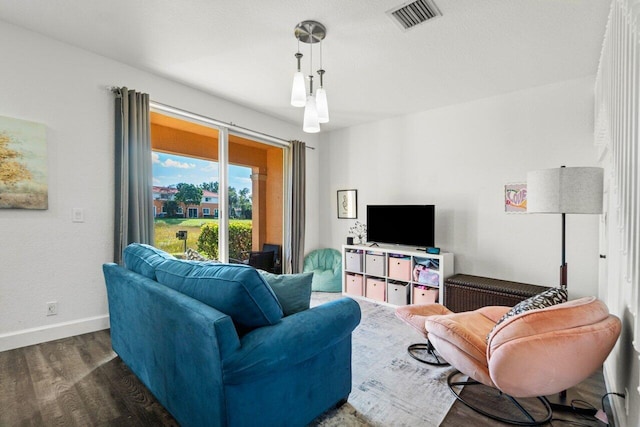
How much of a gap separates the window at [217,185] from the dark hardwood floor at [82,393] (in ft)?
4.25

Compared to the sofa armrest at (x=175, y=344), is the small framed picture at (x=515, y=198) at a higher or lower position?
higher

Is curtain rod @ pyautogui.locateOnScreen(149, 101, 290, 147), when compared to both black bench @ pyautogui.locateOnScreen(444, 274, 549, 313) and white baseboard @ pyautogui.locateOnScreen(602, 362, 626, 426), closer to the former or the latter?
black bench @ pyautogui.locateOnScreen(444, 274, 549, 313)

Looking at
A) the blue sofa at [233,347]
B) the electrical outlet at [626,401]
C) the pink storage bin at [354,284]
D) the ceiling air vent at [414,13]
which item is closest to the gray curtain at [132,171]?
the blue sofa at [233,347]

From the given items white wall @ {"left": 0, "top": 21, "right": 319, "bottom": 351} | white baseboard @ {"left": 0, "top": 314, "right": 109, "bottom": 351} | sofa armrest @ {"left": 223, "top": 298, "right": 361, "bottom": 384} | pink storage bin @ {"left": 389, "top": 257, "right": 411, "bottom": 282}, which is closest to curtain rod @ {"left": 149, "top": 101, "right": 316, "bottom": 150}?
white wall @ {"left": 0, "top": 21, "right": 319, "bottom": 351}

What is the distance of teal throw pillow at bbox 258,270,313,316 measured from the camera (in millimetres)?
1633

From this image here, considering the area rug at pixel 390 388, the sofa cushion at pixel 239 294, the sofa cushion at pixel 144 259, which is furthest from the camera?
the sofa cushion at pixel 144 259

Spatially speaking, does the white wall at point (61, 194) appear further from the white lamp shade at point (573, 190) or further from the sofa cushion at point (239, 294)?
the white lamp shade at point (573, 190)

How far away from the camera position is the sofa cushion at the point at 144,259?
190cm

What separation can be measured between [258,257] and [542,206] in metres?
3.41

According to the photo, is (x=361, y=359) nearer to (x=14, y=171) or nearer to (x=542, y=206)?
(x=542, y=206)

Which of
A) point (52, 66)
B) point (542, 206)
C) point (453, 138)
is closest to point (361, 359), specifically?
point (542, 206)

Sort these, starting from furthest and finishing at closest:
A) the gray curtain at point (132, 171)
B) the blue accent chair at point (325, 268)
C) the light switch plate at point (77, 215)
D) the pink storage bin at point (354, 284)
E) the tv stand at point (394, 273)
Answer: the blue accent chair at point (325, 268), the pink storage bin at point (354, 284), the tv stand at point (394, 273), the gray curtain at point (132, 171), the light switch plate at point (77, 215)

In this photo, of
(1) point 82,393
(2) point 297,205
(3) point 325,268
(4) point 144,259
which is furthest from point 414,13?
(3) point 325,268

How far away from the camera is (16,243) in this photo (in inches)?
95.2
